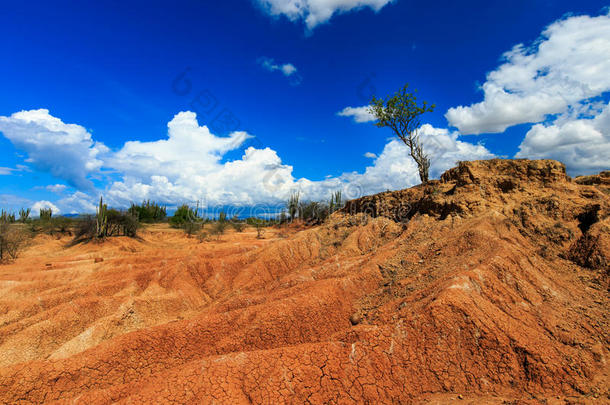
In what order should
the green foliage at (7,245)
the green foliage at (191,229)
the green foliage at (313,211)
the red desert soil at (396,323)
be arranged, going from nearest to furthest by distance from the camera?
the red desert soil at (396,323) < the green foliage at (7,245) < the green foliage at (191,229) < the green foliage at (313,211)

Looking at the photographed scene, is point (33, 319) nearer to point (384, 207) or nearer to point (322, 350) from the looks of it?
point (322, 350)

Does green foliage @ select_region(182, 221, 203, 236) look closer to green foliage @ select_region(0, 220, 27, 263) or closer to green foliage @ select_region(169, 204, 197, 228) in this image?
green foliage @ select_region(169, 204, 197, 228)

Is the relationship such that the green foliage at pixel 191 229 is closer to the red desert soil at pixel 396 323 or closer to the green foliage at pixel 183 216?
the green foliage at pixel 183 216

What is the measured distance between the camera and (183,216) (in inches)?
1590

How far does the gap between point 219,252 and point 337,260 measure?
7.43 meters

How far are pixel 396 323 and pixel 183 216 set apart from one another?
135ft

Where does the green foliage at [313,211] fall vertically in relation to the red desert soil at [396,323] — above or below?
above

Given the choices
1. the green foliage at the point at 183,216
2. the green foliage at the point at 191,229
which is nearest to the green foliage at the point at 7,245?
the green foliage at the point at 191,229

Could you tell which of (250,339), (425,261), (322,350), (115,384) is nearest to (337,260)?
(425,261)

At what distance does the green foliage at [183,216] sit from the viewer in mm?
38334

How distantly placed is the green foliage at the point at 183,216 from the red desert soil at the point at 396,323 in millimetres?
28931

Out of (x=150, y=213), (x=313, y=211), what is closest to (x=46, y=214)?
(x=150, y=213)

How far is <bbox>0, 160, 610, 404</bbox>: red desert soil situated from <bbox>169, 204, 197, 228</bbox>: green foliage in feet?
94.9

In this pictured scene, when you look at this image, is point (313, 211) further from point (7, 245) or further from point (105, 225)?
point (7, 245)
